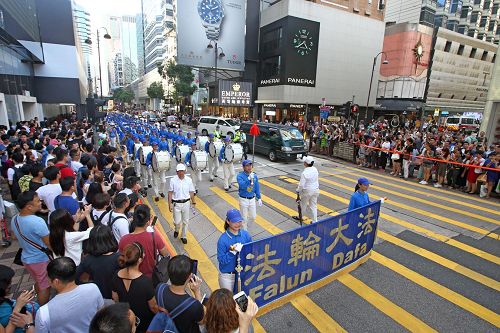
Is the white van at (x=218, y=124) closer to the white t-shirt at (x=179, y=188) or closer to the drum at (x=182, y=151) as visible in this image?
the drum at (x=182, y=151)

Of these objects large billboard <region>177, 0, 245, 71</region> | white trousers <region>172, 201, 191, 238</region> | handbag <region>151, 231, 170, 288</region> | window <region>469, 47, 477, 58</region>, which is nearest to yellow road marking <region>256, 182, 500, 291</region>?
white trousers <region>172, 201, 191, 238</region>

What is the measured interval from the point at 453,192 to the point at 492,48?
63.5 m

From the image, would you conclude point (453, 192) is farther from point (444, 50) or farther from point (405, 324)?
point (444, 50)

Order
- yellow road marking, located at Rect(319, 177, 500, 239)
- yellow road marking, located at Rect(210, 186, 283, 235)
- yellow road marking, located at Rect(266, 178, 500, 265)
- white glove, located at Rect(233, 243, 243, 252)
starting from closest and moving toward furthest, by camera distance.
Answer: white glove, located at Rect(233, 243, 243, 252)
yellow road marking, located at Rect(266, 178, 500, 265)
yellow road marking, located at Rect(210, 186, 283, 235)
yellow road marking, located at Rect(319, 177, 500, 239)

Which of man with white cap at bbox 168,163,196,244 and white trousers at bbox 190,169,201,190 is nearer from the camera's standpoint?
man with white cap at bbox 168,163,196,244

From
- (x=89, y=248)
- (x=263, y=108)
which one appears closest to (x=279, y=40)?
(x=263, y=108)

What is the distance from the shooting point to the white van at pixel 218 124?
25508 mm

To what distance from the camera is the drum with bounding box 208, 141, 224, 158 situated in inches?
441

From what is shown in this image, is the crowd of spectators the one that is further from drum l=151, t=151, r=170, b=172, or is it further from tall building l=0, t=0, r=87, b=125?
tall building l=0, t=0, r=87, b=125

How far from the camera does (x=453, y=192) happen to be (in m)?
11.0

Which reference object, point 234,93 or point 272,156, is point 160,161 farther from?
point 234,93

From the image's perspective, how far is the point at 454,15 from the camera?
172ft

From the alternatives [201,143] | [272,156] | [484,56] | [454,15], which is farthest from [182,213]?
[484,56]

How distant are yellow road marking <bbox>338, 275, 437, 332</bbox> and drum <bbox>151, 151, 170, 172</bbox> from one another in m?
6.26
